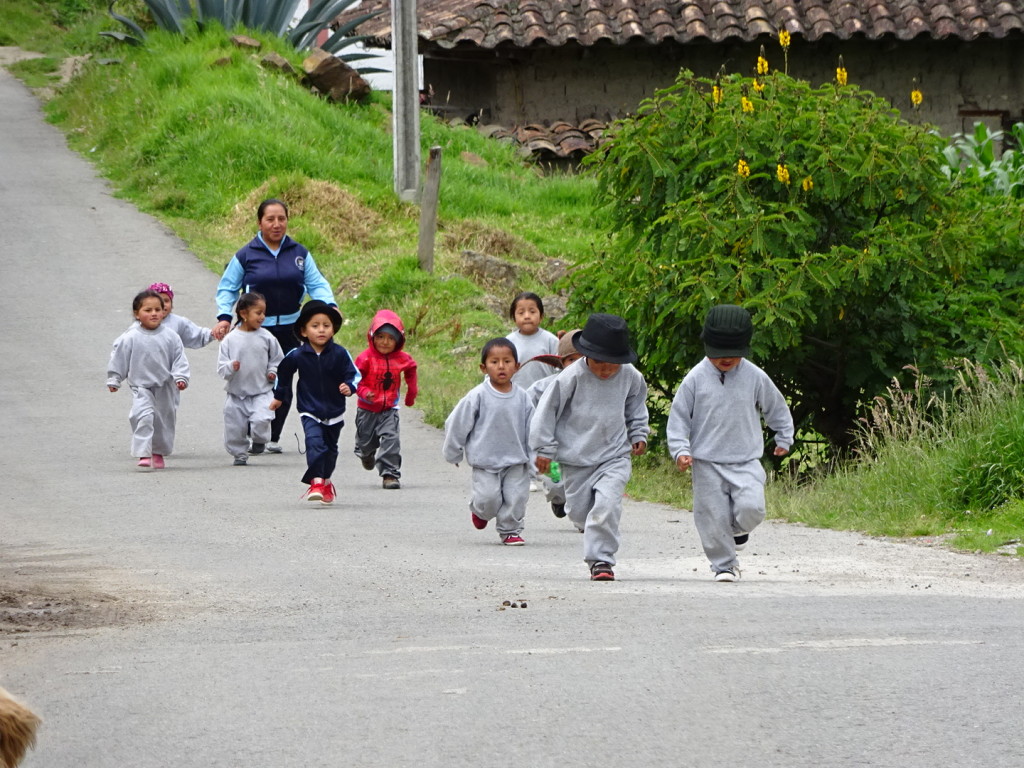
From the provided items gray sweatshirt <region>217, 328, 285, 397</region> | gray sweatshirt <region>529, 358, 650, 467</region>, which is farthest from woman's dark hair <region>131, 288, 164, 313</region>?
gray sweatshirt <region>529, 358, 650, 467</region>

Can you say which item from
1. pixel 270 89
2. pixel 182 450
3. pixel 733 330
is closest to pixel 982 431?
pixel 733 330

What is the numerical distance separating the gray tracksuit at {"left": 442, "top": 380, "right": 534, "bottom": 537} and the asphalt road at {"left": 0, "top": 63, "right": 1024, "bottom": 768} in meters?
0.25

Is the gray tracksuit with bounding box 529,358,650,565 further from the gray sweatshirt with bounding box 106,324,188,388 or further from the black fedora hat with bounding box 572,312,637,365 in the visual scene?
the gray sweatshirt with bounding box 106,324,188,388

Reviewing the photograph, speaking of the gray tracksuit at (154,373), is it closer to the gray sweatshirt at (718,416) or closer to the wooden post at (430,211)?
the gray sweatshirt at (718,416)

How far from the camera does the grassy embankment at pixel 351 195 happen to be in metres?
14.3

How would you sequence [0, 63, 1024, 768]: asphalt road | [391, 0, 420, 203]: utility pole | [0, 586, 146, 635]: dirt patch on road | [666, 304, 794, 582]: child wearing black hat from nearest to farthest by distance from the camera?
[0, 63, 1024, 768]: asphalt road, [0, 586, 146, 635]: dirt patch on road, [666, 304, 794, 582]: child wearing black hat, [391, 0, 420, 203]: utility pole

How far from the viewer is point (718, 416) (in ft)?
27.1

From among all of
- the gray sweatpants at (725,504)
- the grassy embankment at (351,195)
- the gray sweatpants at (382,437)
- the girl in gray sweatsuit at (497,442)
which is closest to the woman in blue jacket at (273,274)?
the gray sweatpants at (382,437)

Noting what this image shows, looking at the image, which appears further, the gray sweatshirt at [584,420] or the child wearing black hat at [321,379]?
the child wearing black hat at [321,379]

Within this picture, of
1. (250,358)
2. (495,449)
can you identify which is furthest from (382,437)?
(495,449)

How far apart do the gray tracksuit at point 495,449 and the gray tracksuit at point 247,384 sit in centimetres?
301

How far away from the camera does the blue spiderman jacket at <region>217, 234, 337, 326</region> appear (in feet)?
41.8

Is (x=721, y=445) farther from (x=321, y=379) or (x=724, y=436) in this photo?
(x=321, y=379)

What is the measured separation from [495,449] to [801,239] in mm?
3853
